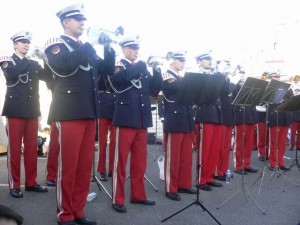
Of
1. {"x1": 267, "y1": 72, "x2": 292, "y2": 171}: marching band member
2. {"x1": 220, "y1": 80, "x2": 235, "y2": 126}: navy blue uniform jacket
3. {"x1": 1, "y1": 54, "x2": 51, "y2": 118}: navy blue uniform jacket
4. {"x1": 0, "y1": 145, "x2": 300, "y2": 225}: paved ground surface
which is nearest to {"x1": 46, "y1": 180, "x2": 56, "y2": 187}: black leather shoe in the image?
{"x1": 0, "y1": 145, "x2": 300, "y2": 225}: paved ground surface

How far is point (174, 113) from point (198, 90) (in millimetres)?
844

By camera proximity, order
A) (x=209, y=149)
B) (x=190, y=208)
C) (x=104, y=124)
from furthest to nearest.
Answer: (x=104, y=124) → (x=209, y=149) → (x=190, y=208)

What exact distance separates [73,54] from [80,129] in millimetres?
720

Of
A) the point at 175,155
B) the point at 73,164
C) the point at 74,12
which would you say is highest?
the point at 74,12

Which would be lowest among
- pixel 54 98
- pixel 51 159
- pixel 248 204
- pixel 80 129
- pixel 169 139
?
pixel 248 204

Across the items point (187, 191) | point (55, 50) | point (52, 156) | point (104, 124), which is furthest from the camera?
point (104, 124)

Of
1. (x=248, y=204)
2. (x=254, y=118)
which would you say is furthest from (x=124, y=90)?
(x=254, y=118)

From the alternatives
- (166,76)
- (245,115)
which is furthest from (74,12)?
(245,115)

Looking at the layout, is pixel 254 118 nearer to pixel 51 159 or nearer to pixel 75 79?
pixel 51 159

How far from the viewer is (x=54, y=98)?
11.5ft

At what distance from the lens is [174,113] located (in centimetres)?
476

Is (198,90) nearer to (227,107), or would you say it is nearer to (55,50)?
(55,50)

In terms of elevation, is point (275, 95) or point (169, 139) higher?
point (275, 95)

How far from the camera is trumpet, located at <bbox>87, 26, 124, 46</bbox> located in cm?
340
